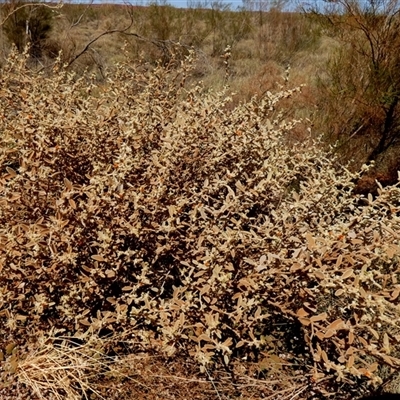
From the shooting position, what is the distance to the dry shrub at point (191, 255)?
1.91m

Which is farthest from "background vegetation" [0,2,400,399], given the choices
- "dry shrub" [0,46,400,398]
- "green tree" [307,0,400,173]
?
"green tree" [307,0,400,173]

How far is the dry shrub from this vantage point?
1905 mm

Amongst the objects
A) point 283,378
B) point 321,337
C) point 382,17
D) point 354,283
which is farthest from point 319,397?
point 382,17

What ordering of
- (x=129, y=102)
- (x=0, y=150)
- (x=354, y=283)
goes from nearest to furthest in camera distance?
(x=354, y=283)
(x=0, y=150)
(x=129, y=102)

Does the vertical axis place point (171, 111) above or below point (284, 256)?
above

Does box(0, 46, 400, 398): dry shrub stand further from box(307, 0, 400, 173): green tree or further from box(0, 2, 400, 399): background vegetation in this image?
box(307, 0, 400, 173): green tree

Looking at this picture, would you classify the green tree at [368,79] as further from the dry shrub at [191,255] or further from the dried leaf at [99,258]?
the dried leaf at [99,258]

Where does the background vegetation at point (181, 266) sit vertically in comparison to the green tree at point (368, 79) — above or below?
below

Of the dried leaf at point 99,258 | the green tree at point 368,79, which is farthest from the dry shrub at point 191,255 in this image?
the green tree at point 368,79

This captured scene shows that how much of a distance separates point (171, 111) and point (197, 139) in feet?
1.21

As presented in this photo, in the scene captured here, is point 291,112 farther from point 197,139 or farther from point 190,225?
point 190,225

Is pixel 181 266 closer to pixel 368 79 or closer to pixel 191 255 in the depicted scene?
pixel 191 255

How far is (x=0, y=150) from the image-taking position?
7.79 ft

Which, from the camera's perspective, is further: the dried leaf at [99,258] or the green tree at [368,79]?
the green tree at [368,79]
